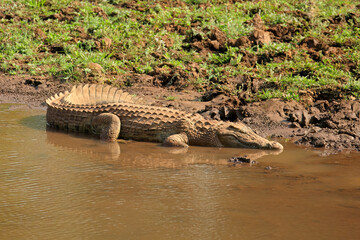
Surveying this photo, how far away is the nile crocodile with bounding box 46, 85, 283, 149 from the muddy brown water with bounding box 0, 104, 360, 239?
244mm

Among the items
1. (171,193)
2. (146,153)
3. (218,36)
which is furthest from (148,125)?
(218,36)

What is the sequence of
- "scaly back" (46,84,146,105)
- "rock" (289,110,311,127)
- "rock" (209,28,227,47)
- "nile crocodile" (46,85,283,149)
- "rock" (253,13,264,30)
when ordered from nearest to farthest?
"nile crocodile" (46,85,283,149) < "rock" (289,110,311,127) < "scaly back" (46,84,146,105) < "rock" (209,28,227,47) < "rock" (253,13,264,30)

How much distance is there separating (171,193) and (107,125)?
291 cm

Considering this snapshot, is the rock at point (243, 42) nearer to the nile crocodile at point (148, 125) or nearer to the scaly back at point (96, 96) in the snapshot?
the scaly back at point (96, 96)

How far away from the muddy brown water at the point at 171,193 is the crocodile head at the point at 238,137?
18 cm

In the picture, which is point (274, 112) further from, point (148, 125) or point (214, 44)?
point (214, 44)

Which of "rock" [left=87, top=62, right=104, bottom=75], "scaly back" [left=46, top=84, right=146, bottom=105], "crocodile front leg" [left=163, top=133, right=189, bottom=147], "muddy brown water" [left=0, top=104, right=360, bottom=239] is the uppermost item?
"rock" [left=87, top=62, right=104, bottom=75]

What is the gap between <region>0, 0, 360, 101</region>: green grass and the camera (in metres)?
9.39

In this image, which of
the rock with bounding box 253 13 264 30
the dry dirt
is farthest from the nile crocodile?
the rock with bounding box 253 13 264 30

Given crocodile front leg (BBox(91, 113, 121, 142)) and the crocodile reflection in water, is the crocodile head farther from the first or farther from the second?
crocodile front leg (BBox(91, 113, 121, 142))

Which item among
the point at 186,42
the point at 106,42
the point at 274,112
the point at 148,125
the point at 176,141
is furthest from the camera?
the point at 186,42

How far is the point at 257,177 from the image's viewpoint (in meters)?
5.24

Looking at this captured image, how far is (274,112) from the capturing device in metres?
8.06

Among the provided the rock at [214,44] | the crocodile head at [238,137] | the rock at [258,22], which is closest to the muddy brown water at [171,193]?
the crocodile head at [238,137]
